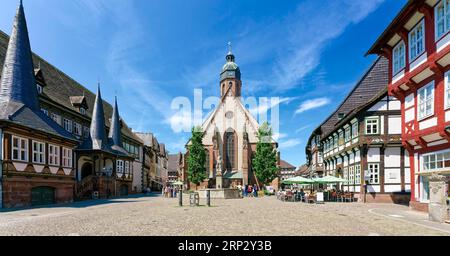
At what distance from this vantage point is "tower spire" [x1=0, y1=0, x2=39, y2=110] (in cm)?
2077

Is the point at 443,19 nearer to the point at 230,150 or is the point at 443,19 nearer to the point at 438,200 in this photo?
the point at 438,200

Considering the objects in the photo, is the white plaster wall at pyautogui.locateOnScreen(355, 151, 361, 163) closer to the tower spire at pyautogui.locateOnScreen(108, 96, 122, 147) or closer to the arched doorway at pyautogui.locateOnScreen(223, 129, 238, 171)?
the tower spire at pyautogui.locateOnScreen(108, 96, 122, 147)

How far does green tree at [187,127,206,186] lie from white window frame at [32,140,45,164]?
102 feet

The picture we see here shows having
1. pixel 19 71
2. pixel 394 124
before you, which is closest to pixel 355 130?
pixel 394 124

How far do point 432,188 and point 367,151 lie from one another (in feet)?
39.7

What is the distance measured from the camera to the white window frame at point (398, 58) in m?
16.7

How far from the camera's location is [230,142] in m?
57.2

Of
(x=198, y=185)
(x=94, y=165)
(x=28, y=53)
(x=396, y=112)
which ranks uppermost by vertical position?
(x=28, y=53)

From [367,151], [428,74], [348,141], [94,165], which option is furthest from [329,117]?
[94,165]

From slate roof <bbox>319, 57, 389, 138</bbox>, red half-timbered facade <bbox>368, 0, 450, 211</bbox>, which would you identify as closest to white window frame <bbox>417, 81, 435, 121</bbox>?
red half-timbered facade <bbox>368, 0, 450, 211</bbox>

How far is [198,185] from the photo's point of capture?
53.6 meters

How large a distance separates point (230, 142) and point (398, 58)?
41.3 metres

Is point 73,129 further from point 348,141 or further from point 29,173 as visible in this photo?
point 348,141

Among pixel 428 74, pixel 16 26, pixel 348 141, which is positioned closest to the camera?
pixel 428 74
